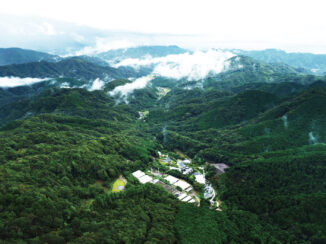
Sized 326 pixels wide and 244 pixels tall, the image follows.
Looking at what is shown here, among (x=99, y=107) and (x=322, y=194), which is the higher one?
(x=322, y=194)

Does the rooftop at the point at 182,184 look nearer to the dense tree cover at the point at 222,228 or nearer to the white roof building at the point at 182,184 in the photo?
the white roof building at the point at 182,184

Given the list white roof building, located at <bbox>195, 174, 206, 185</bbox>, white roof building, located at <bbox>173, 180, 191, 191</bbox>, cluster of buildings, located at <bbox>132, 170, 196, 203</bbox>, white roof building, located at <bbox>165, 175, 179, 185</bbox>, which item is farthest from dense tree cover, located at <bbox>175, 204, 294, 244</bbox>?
white roof building, located at <bbox>195, 174, 206, 185</bbox>

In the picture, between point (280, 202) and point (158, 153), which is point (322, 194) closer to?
point (280, 202)

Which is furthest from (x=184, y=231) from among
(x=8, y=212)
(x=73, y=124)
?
(x=73, y=124)

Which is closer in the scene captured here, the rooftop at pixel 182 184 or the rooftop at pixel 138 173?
the rooftop at pixel 182 184

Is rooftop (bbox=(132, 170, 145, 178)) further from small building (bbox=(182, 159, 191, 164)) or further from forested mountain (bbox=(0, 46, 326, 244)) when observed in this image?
small building (bbox=(182, 159, 191, 164))

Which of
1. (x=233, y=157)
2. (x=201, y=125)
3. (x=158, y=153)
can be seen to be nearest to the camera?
(x=233, y=157)

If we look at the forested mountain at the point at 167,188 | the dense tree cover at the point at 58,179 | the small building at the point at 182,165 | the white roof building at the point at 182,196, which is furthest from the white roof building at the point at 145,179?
the small building at the point at 182,165

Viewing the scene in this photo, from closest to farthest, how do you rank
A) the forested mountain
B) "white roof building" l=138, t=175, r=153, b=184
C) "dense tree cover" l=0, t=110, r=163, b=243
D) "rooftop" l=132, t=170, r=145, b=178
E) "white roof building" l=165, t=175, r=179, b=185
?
"dense tree cover" l=0, t=110, r=163, b=243 → the forested mountain → "white roof building" l=138, t=175, r=153, b=184 → "white roof building" l=165, t=175, r=179, b=185 → "rooftop" l=132, t=170, r=145, b=178

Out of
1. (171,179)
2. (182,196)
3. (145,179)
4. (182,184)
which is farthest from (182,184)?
(145,179)

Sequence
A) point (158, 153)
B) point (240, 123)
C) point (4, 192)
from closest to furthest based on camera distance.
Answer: point (4, 192)
point (158, 153)
point (240, 123)

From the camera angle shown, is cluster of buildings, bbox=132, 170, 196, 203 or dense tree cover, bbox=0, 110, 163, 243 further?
cluster of buildings, bbox=132, 170, 196, 203
